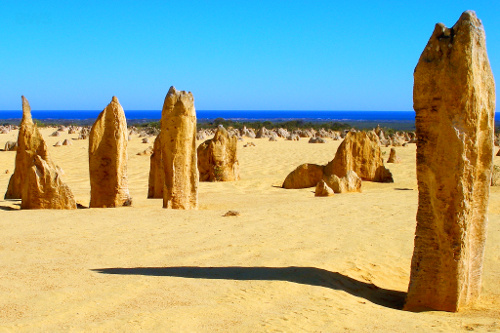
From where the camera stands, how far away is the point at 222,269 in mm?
4871

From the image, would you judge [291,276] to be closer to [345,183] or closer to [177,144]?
[177,144]

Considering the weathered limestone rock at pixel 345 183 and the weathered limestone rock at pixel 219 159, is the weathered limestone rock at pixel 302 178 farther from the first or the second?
the weathered limestone rock at pixel 219 159

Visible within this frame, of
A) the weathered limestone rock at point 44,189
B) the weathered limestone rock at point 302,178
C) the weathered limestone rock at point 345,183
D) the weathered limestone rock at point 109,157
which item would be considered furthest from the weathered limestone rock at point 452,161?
the weathered limestone rock at point 302,178

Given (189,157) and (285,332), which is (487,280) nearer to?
(285,332)

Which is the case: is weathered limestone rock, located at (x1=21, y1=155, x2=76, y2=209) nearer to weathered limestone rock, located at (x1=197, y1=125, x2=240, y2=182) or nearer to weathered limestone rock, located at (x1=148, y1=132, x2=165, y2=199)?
weathered limestone rock, located at (x1=148, y1=132, x2=165, y2=199)

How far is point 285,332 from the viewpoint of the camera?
3.37m

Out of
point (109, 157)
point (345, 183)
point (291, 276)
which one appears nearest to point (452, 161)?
point (291, 276)

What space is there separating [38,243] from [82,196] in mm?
4006

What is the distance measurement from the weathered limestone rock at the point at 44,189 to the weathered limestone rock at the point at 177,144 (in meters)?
1.45

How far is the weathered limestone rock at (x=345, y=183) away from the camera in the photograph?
10.4m

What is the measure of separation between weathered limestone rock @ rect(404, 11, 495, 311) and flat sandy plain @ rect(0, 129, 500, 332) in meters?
0.29

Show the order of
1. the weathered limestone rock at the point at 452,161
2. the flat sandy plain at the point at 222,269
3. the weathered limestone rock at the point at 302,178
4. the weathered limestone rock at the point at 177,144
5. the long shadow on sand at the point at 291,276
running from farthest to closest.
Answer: the weathered limestone rock at the point at 302,178 < the weathered limestone rock at the point at 177,144 < the long shadow on sand at the point at 291,276 < the weathered limestone rock at the point at 452,161 < the flat sandy plain at the point at 222,269

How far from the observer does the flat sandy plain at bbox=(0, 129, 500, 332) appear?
3592 millimetres

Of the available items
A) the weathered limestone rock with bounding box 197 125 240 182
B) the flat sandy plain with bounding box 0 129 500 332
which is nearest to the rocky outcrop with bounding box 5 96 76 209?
the flat sandy plain with bounding box 0 129 500 332
